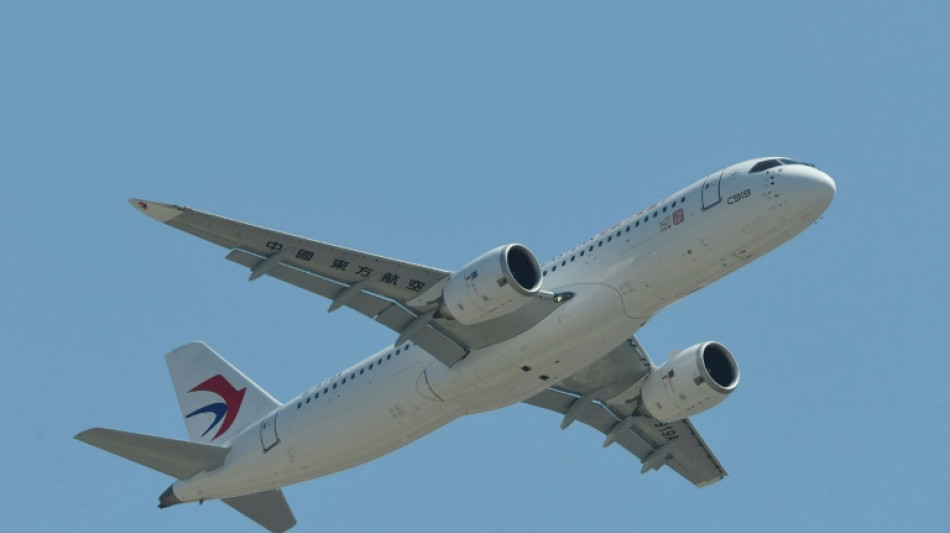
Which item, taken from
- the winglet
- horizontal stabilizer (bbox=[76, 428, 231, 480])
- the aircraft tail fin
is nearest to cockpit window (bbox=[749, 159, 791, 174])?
the winglet

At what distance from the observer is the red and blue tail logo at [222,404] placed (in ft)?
157

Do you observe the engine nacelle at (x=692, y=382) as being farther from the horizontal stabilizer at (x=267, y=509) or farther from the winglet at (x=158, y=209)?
the winglet at (x=158, y=209)

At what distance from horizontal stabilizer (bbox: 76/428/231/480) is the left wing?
9.60m

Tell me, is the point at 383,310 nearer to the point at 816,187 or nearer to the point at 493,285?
the point at 493,285

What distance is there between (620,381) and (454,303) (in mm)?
9243

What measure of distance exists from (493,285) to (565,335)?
101 inches

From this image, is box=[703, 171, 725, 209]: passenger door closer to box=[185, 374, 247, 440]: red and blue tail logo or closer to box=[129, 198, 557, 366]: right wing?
box=[129, 198, 557, 366]: right wing

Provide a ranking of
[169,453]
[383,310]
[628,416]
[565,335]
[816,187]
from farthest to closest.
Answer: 1. [628,416]
2. [169,453]
3. [383,310]
4. [565,335]
5. [816,187]

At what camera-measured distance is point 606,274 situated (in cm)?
3997

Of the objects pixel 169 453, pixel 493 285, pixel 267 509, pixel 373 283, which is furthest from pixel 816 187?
pixel 169 453

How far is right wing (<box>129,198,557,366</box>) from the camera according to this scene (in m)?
39.4

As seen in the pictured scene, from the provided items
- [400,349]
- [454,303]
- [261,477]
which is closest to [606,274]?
[454,303]

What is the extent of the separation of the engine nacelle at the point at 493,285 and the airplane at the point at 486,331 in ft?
0.13

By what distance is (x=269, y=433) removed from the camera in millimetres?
44750
